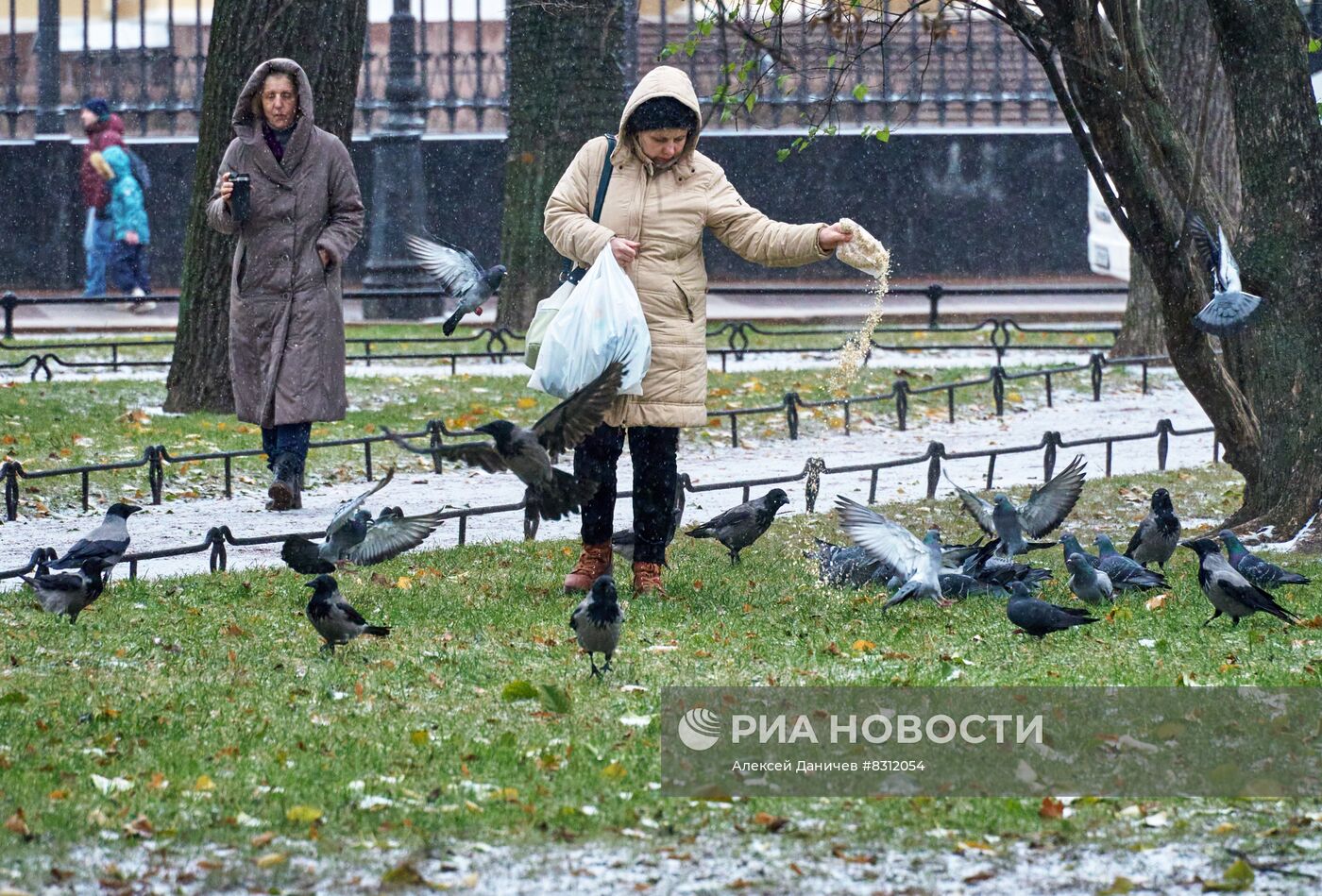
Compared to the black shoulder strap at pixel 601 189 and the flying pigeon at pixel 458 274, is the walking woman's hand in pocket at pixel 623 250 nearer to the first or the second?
the black shoulder strap at pixel 601 189

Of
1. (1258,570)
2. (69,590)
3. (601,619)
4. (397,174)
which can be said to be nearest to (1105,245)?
(397,174)

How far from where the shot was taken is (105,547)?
717 centimetres

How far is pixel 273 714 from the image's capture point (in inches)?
219

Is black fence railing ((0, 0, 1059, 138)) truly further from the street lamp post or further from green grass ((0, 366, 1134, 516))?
green grass ((0, 366, 1134, 516))

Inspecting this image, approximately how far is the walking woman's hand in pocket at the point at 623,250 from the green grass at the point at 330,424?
425cm

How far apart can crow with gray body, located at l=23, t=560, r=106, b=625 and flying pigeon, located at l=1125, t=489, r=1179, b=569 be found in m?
4.32

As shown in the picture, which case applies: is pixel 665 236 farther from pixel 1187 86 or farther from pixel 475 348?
pixel 475 348

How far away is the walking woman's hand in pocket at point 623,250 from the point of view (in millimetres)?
6973

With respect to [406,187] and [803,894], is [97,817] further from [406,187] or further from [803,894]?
[406,187]

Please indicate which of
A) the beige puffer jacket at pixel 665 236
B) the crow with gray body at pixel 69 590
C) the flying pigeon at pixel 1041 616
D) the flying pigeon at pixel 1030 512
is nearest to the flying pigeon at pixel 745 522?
the flying pigeon at pixel 1030 512

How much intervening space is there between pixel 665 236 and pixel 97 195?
1516cm

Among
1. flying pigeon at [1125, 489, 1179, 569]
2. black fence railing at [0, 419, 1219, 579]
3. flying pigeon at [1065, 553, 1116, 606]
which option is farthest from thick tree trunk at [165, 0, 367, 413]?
flying pigeon at [1065, 553, 1116, 606]

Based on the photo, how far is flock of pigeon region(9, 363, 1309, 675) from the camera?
6422 millimetres

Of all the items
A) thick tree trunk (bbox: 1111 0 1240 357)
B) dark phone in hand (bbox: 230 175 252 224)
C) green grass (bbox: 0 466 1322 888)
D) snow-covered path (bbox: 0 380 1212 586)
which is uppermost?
thick tree trunk (bbox: 1111 0 1240 357)
